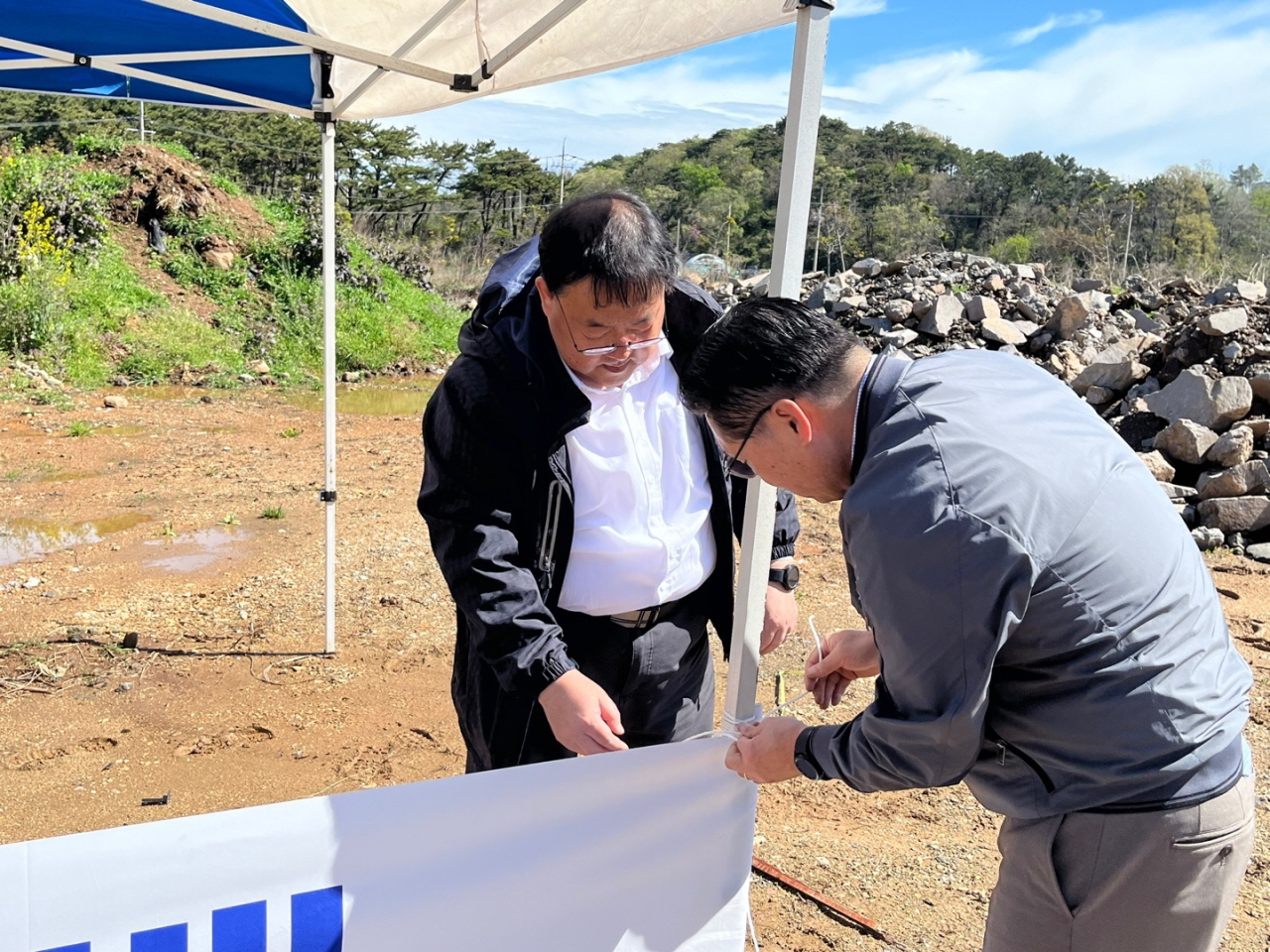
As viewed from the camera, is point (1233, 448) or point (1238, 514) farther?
point (1233, 448)

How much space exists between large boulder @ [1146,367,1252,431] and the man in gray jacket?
7171mm

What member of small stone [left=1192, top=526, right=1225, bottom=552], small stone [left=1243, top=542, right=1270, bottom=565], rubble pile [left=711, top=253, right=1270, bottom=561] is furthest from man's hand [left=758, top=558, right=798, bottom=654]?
small stone [left=1243, top=542, right=1270, bottom=565]

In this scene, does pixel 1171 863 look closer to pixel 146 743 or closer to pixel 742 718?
pixel 742 718

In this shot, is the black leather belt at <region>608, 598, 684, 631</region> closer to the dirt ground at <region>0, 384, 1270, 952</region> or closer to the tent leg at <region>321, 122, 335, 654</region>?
the dirt ground at <region>0, 384, 1270, 952</region>

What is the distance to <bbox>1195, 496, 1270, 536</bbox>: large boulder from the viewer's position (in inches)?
267

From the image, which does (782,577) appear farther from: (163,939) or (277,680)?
(277,680)

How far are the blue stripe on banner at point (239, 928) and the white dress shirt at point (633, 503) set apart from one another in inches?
29.8

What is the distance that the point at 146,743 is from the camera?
392cm

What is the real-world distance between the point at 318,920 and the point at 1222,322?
9.34 meters

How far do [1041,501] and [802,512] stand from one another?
658 centimetres

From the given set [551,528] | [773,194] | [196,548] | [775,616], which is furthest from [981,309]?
[773,194]

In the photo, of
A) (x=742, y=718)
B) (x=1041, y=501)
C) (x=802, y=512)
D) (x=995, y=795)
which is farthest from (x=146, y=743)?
(x=802, y=512)

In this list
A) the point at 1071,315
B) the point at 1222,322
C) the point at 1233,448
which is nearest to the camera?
the point at 1233,448

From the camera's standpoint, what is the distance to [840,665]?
191 cm
